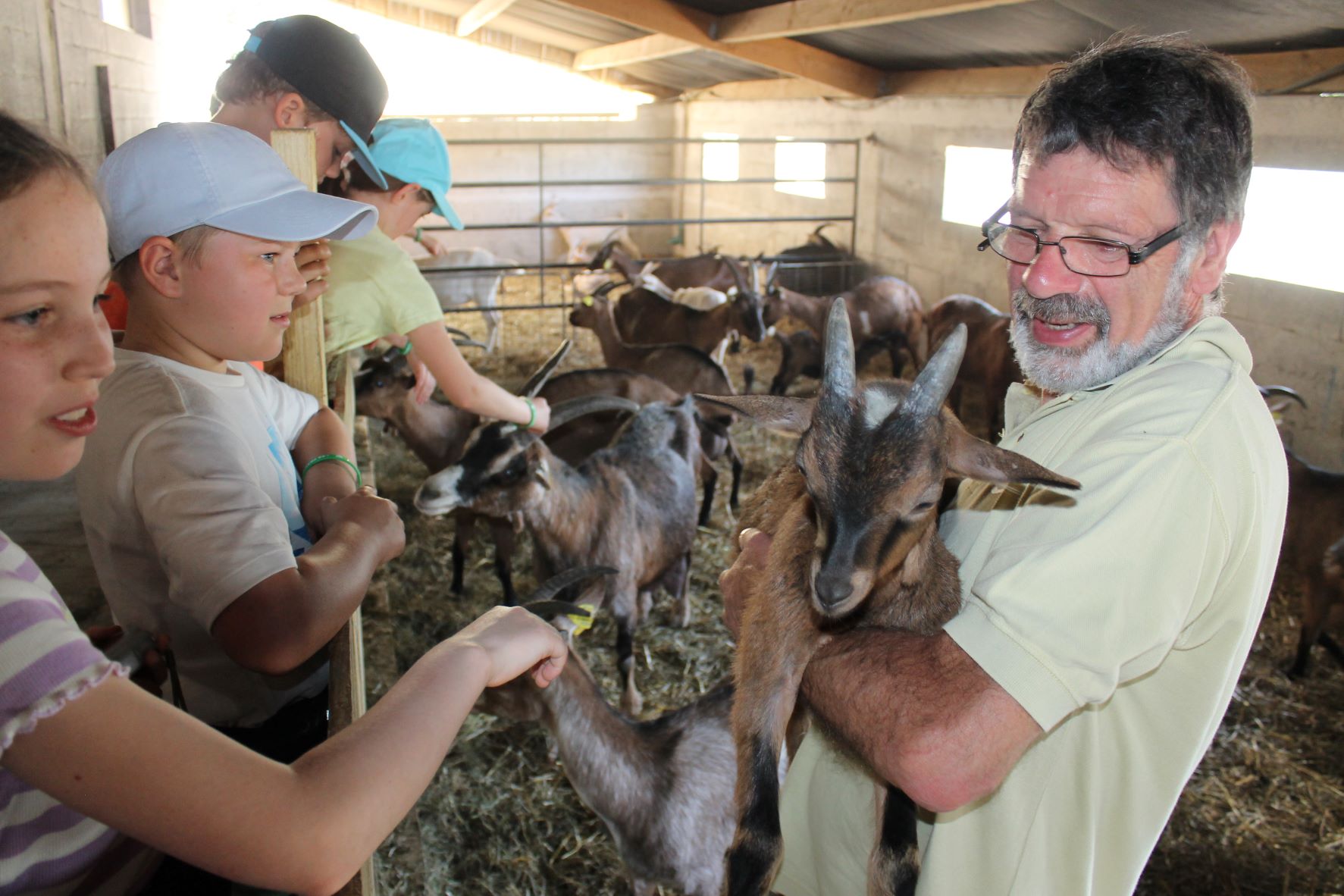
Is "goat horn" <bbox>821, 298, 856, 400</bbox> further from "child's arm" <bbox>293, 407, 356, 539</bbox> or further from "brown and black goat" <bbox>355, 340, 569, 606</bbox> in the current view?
"brown and black goat" <bbox>355, 340, 569, 606</bbox>

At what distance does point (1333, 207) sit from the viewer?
221 inches

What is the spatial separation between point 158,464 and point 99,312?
0.37 meters

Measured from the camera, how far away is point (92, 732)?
742mm

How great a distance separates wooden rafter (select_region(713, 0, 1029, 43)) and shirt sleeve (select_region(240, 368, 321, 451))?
5.34 m

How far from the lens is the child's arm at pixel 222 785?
0.74 metres

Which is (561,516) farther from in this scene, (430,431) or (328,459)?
(328,459)

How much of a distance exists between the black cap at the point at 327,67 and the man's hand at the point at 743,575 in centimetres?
151

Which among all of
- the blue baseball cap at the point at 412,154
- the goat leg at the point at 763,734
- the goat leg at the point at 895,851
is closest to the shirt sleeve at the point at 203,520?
the goat leg at the point at 763,734

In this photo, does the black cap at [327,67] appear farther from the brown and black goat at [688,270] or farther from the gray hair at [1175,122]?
the brown and black goat at [688,270]

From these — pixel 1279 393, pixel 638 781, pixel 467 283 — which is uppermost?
pixel 467 283

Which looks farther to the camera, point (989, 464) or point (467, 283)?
point (467, 283)

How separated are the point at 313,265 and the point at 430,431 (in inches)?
138

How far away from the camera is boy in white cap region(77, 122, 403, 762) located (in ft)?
4.11

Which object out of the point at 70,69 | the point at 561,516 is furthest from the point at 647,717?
the point at 70,69
